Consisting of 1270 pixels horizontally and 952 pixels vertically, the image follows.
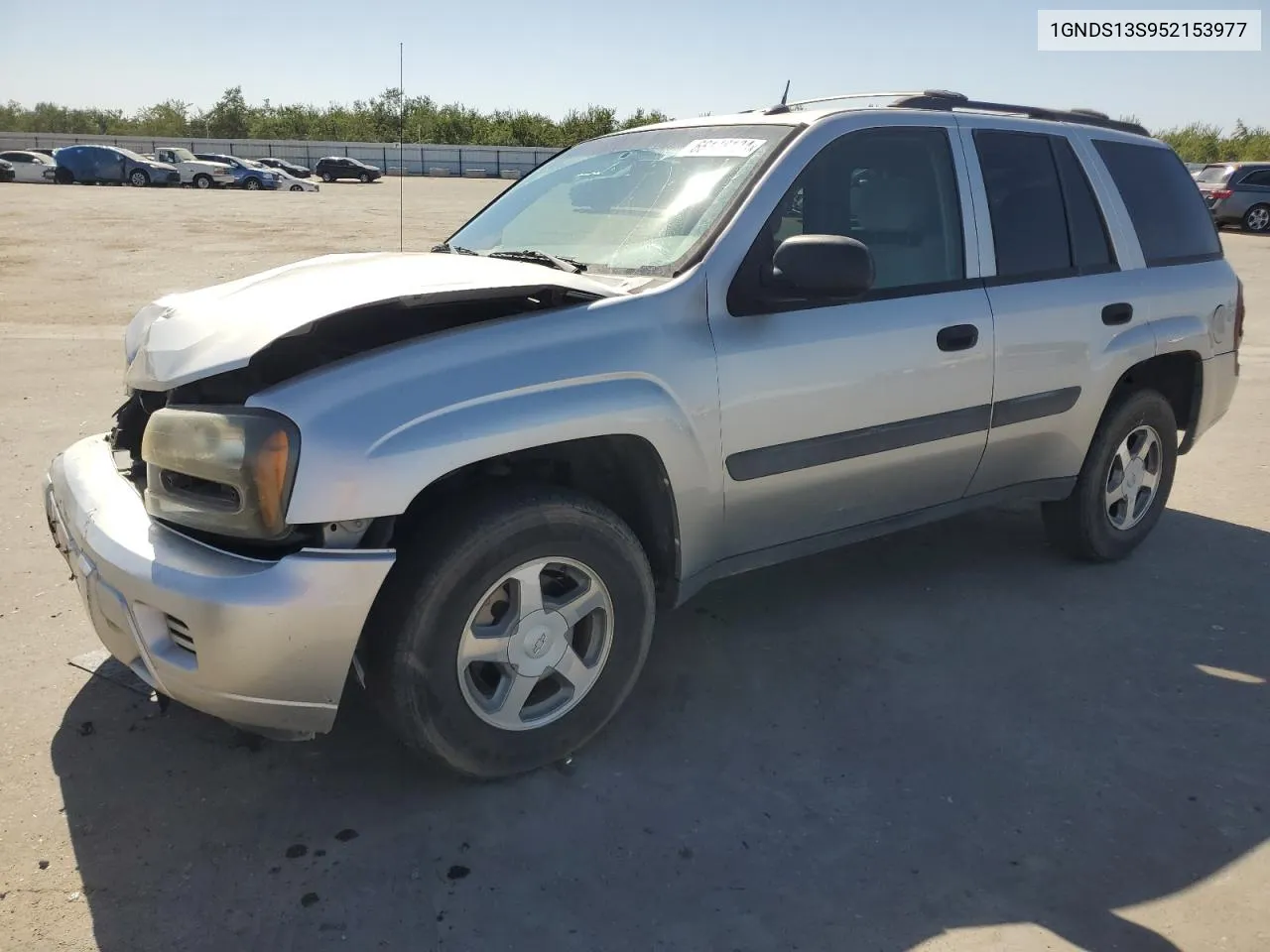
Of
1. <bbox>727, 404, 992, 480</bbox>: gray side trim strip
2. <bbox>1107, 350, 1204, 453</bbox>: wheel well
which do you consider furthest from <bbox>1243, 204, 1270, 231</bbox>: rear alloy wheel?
<bbox>727, 404, 992, 480</bbox>: gray side trim strip

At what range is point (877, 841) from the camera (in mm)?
2604

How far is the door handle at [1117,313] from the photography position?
4074mm

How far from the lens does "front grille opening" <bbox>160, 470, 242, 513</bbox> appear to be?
242 centimetres

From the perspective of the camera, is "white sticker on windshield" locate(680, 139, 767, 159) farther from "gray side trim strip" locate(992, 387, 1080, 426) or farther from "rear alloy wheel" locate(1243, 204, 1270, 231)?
"rear alloy wheel" locate(1243, 204, 1270, 231)

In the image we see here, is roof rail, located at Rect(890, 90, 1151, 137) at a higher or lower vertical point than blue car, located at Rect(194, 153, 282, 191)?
lower

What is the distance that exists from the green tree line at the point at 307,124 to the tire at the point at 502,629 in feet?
172

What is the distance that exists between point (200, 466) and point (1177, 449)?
4285 millimetres

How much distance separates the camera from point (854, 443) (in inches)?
132

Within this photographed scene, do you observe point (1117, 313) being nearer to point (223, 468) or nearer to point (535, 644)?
point (535, 644)

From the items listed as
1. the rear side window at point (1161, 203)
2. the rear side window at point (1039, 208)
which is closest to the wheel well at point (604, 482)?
the rear side window at point (1039, 208)

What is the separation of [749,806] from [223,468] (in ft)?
5.29

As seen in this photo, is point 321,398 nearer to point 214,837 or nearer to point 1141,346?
point 214,837

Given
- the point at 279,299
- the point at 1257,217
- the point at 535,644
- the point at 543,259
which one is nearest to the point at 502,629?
the point at 535,644

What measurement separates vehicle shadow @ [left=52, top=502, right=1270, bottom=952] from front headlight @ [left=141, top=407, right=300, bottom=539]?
809 millimetres
